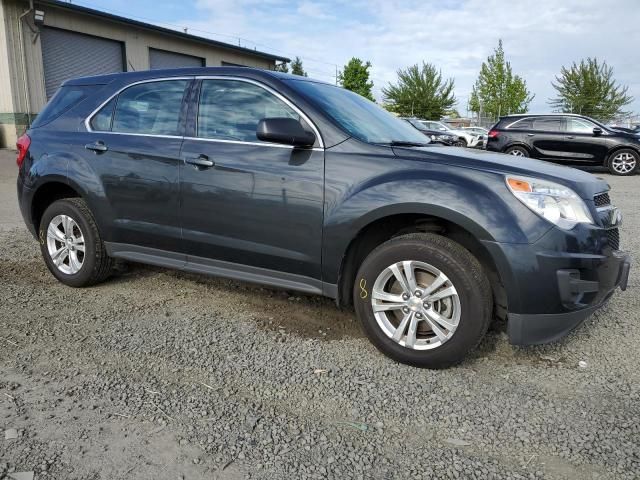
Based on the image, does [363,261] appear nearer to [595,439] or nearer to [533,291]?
[533,291]

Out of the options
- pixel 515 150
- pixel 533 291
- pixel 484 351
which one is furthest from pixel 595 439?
pixel 515 150

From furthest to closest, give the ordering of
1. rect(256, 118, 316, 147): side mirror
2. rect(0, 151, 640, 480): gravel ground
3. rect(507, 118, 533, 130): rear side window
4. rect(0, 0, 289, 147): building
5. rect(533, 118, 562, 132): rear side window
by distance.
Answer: rect(0, 0, 289, 147): building < rect(507, 118, 533, 130): rear side window < rect(533, 118, 562, 132): rear side window < rect(256, 118, 316, 147): side mirror < rect(0, 151, 640, 480): gravel ground

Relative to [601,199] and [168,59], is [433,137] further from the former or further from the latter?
[168,59]

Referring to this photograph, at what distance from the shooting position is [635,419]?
2635mm

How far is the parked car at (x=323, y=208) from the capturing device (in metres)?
2.95

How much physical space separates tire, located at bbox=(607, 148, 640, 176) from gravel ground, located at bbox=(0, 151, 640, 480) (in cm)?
1142

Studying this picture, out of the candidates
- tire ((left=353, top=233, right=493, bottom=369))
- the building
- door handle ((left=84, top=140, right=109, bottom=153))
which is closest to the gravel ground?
tire ((left=353, top=233, right=493, bottom=369))

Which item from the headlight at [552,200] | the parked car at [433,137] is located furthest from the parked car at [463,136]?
the headlight at [552,200]

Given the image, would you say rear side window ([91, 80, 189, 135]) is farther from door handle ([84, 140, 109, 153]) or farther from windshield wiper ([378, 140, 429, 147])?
windshield wiper ([378, 140, 429, 147])

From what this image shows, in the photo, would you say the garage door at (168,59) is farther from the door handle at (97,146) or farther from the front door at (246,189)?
the front door at (246,189)

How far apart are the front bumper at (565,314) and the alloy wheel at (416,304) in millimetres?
338

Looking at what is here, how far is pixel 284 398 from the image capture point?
2.84 metres

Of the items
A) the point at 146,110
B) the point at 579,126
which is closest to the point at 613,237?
the point at 146,110

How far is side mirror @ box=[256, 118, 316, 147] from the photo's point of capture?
328 cm
